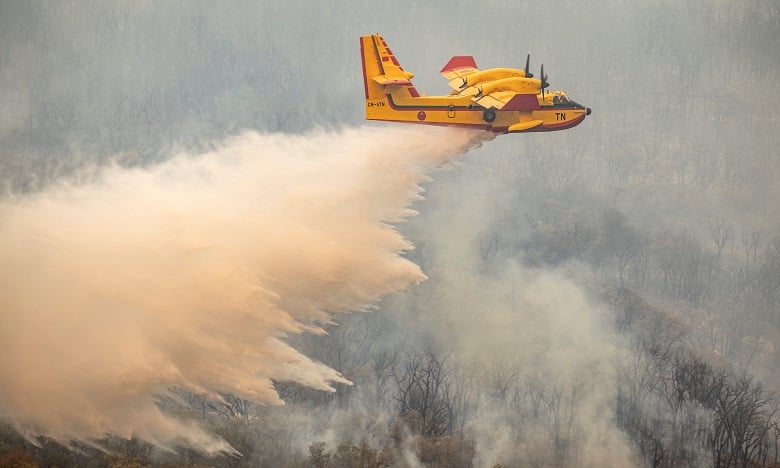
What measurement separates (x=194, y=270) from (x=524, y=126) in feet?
53.3

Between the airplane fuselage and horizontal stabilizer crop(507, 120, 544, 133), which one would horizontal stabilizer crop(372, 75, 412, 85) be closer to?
the airplane fuselage

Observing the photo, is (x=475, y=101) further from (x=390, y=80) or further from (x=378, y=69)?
(x=378, y=69)

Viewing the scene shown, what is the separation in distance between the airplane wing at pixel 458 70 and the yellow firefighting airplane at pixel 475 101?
1604mm

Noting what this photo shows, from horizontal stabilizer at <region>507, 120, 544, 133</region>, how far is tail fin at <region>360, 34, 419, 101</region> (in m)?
5.04

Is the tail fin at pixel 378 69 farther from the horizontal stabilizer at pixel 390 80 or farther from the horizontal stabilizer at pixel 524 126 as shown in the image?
the horizontal stabilizer at pixel 524 126

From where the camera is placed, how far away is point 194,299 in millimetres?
45531

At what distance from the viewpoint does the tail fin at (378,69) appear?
50.2 meters

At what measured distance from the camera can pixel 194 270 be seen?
153 ft

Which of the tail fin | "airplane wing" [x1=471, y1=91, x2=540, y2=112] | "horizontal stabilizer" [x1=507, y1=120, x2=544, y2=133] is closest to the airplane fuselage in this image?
"horizontal stabilizer" [x1=507, y1=120, x2=544, y2=133]

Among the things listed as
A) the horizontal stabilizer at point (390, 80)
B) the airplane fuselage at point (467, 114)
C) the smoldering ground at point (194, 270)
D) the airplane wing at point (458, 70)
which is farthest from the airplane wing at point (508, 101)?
the horizontal stabilizer at point (390, 80)

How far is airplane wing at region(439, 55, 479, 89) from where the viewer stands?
52719 millimetres

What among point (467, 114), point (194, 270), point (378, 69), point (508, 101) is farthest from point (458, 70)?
point (194, 270)

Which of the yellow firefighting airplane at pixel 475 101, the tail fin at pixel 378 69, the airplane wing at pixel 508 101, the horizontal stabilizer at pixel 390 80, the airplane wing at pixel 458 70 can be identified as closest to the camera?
the airplane wing at pixel 508 101

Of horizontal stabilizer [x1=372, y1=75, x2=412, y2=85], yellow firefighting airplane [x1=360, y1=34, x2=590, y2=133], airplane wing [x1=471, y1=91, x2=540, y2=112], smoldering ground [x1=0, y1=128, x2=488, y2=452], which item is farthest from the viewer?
horizontal stabilizer [x1=372, y1=75, x2=412, y2=85]
